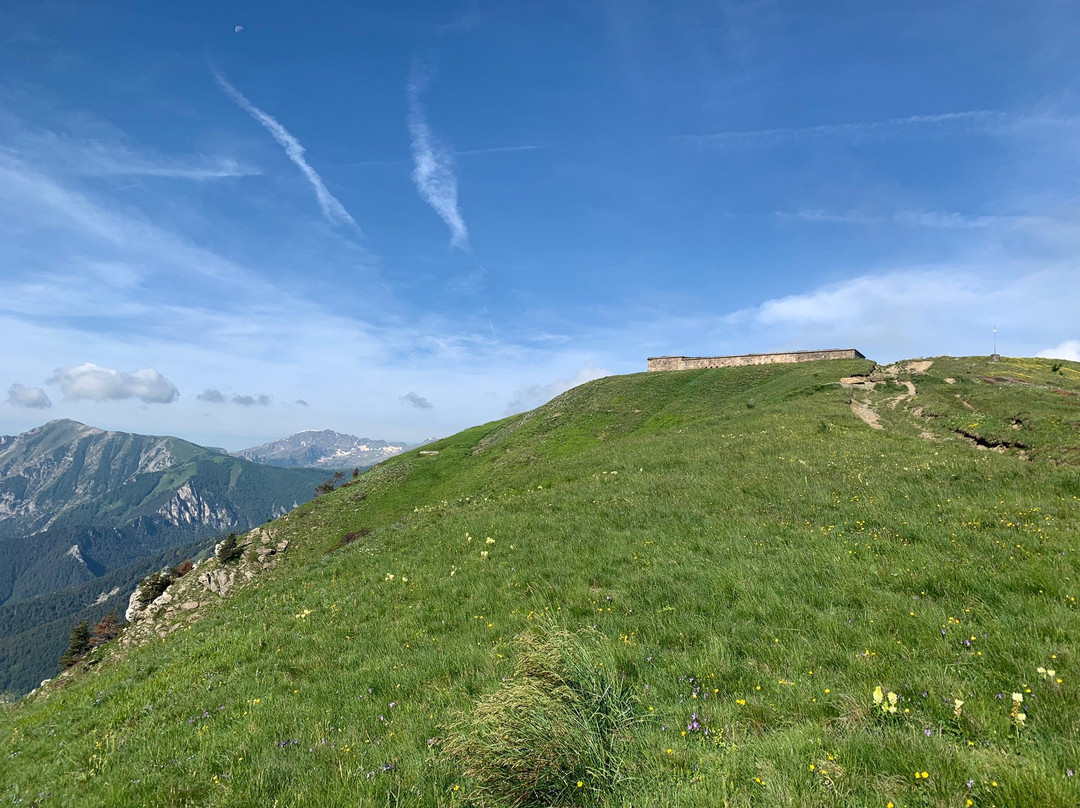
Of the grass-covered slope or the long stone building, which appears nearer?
the grass-covered slope

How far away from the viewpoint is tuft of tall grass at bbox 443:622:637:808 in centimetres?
545

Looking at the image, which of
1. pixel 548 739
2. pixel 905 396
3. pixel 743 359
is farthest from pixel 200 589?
pixel 743 359

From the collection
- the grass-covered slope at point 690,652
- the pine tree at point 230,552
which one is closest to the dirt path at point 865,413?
the grass-covered slope at point 690,652

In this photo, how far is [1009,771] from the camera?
14.2ft

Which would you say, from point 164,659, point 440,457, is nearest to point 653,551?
point 164,659

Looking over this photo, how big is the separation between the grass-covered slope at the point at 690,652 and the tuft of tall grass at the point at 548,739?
214 millimetres

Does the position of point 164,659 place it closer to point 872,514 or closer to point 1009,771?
point 1009,771

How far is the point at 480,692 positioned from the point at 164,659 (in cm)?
1140

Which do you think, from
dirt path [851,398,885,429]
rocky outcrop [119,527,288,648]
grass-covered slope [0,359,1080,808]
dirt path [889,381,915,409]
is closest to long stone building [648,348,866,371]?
dirt path [889,381,915,409]

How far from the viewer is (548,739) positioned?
5617 mm

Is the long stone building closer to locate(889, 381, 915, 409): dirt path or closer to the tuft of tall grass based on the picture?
locate(889, 381, 915, 409): dirt path

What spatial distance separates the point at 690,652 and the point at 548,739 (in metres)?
4.04

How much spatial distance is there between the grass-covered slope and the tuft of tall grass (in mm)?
214

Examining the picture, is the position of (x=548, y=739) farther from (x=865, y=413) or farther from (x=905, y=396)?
Answer: (x=905, y=396)
